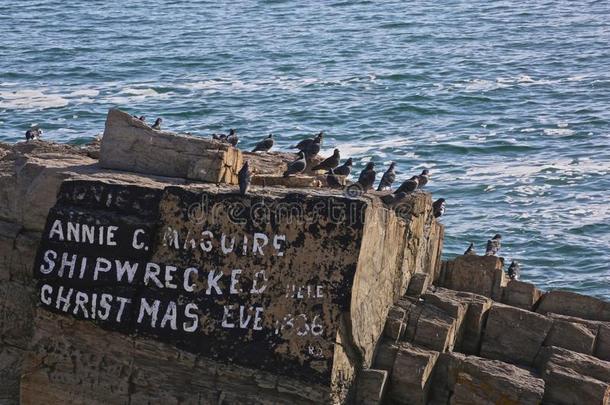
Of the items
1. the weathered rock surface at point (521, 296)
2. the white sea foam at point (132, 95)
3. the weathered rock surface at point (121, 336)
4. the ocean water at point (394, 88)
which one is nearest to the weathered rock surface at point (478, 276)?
the weathered rock surface at point (521, 296)

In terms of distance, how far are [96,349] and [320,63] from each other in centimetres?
4705

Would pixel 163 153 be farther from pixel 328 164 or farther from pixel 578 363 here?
pixel 578 363

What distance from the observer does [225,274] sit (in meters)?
19.9

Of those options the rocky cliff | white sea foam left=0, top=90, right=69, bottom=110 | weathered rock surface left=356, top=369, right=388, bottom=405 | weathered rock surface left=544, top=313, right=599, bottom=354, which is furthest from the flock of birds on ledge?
white sea foam left=0, top=90, right=69, bottom=110

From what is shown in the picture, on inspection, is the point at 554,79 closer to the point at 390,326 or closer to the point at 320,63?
the point at 320,63

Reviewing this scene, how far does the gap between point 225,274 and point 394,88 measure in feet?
136

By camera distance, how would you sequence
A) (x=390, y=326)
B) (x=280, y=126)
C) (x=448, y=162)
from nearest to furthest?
(x=390, y=326) → (x=448, y=162) → (x=280, y=126)

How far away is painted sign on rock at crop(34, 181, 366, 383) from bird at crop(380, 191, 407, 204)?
10.9 ft

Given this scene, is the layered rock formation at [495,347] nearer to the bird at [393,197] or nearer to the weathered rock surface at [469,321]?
the weathered rock surface at [469,321]

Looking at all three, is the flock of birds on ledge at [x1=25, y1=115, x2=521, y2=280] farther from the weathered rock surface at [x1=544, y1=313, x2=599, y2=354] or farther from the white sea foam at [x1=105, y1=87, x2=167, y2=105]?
the white sea foam at [x1=105, y1=87, x2=167, y2=105]

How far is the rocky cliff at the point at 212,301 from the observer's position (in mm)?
19656

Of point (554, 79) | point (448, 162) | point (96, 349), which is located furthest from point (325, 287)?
point (554, 79)

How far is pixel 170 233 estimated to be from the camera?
792 inches

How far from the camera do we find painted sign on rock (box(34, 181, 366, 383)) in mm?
19609
